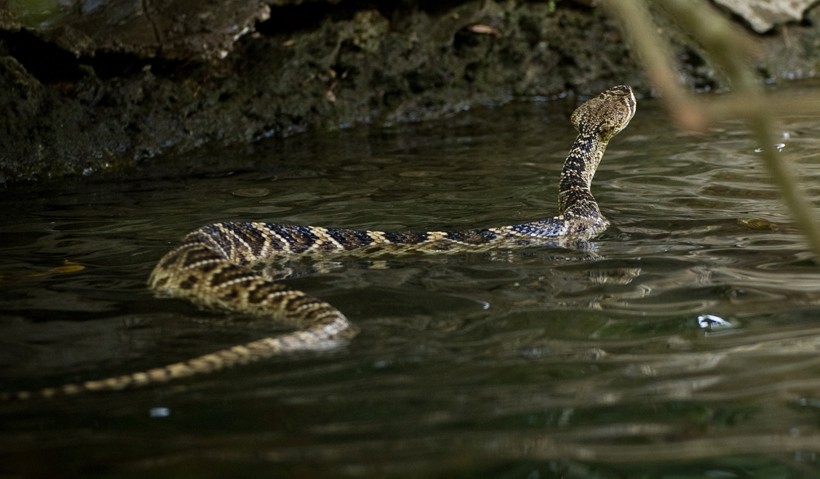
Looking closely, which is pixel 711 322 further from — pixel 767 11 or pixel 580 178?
pixel 767 11

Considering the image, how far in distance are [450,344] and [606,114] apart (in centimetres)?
473

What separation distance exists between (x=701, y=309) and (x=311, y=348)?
2276mm

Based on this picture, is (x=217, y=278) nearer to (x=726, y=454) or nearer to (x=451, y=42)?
(x=726, y=454)

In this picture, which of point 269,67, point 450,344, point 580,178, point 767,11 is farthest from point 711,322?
point 767,11

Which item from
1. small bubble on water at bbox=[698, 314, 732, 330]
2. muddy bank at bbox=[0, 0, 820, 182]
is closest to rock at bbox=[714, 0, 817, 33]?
muddy bank at bbox=[0, 0, 820, 182]

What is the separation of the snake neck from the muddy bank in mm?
4210

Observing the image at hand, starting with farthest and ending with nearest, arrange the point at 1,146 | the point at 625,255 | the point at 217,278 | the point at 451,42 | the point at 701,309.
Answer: the point at 451,42 → the point at 1,146 → the point at 625,255 → the point at 217,278 → the point at 701,309

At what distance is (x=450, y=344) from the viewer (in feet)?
17.7

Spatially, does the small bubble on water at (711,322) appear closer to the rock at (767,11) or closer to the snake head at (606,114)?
the snake head at (606,114)

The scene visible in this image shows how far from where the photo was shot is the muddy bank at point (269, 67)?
10562mm

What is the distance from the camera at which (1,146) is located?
1025 cm

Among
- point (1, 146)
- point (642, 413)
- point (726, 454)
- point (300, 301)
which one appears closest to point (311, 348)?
point (300, 301)

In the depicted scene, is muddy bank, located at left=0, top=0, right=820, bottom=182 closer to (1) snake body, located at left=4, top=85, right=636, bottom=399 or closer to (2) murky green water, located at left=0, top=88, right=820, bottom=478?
(2) murky green water, located at left=0, top=88, right=820, bottom=478

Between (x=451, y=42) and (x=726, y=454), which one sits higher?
(x=451, y=42)
